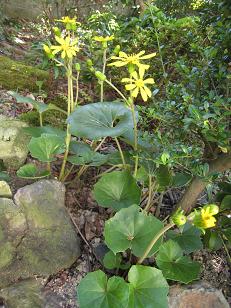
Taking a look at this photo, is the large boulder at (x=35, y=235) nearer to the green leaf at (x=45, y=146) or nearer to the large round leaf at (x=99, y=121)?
the green leaf at (x=45, y=146)

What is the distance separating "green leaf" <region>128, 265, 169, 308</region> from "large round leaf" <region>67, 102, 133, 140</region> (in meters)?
0.46

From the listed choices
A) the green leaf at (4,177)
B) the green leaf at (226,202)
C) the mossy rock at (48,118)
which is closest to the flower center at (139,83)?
the green leaf at (226,202)

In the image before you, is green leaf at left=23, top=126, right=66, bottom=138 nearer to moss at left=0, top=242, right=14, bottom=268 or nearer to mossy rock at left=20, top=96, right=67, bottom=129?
mossy rock at left=20, top=96, right=67, bottom=129

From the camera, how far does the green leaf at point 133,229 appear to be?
1219 millimetres

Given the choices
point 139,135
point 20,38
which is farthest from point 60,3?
point 139,135

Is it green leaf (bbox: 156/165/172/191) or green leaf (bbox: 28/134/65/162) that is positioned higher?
green leaf (bbox: 28/134/65/162)

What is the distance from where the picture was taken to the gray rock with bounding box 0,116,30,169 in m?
1.63

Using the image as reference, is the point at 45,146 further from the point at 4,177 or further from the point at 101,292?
the point at 101,292

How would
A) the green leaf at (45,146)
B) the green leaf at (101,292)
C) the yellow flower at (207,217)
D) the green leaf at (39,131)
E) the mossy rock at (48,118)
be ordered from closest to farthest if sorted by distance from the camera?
the yellow flower at (207,217) < the green leaf at (101,292) < the green leaf at (45,146) < the green leaf at (39,131) < the mossy rock at (48,118)

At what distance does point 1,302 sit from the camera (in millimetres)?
1222

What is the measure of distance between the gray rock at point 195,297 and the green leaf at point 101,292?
0.27 metres

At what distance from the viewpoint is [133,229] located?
1.26 m

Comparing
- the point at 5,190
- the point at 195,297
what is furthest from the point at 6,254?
the point at 195,297

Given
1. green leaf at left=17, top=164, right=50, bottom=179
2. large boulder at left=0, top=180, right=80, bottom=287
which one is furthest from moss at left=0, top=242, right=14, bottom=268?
green leaf at left=17, top=164, right=50, bottom=179
